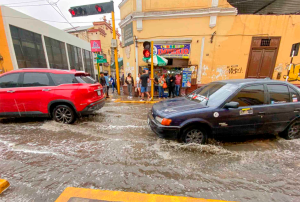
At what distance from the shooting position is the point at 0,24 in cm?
905

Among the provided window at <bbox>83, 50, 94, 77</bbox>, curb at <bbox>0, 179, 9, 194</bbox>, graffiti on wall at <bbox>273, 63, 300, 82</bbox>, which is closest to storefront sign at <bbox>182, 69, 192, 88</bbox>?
graffiti on wall at <bbox>273, 63, 300, 82</bbox>

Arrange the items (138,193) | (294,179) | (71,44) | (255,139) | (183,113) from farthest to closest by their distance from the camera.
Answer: (71,44) < (255,139) < (183,113) < (294,179) < (138,193)

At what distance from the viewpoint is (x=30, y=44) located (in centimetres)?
1123

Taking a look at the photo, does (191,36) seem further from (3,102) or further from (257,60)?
(3,102)

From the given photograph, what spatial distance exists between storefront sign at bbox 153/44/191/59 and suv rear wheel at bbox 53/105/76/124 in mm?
6700

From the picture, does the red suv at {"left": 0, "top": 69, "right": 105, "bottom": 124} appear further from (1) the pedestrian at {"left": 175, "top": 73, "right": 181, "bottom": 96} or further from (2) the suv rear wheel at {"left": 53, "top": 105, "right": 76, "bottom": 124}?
(1) the pedestrian at {"left": 175, "top": 73, "right": 181, "bottom": 96}

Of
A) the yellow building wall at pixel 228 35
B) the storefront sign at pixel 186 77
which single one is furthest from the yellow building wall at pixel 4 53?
the storefront sign at pixel 186 77

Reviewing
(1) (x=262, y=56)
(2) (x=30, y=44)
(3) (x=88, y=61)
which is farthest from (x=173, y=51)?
(3) (x=88, y=61)

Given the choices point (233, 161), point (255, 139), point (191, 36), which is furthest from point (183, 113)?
point (191, 36)

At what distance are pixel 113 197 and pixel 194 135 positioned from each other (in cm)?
206

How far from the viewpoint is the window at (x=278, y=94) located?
3.07m

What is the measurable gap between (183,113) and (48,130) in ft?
13.2

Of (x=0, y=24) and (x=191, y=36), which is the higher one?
(x=0, y=24)

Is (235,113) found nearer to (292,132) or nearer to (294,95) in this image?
(294,95)
